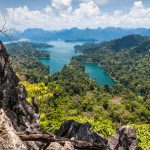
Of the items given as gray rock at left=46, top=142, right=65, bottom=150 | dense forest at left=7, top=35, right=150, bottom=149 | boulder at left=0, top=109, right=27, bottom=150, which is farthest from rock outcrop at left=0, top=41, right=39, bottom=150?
dense forest at left=7, top=35, right=150, bottom=149

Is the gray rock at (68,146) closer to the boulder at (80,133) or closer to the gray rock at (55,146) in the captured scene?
the gray rock at (55,146)

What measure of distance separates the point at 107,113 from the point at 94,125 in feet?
204

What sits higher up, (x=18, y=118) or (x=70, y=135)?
(x=18, y=118)

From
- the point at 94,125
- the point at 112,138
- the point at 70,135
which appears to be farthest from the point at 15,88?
the point at 94,125

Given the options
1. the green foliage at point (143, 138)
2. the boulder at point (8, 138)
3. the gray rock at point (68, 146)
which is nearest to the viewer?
the boulder at point (8, 138)

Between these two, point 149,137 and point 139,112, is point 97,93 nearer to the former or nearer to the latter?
point 139,112

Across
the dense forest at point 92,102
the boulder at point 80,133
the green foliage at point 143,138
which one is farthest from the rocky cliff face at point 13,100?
the dense forest at point 92,102

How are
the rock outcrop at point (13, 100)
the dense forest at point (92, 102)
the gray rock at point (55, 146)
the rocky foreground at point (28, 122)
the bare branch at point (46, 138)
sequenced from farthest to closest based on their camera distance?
the dense forest at point (92, 102) < the rock outcrop at point (13, 100) < the rocky foreground at point (28, 122) < the gray rock at point (55, 146) < the bare branch at point (46, 138)

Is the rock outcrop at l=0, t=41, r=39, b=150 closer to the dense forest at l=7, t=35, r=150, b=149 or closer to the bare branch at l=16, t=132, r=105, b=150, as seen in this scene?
the bare branch at l=16, t=132, r=105, b=150

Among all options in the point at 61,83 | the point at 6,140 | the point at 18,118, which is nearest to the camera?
the point at 6,140

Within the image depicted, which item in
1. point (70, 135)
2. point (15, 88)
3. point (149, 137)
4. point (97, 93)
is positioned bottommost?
point (97, 93)

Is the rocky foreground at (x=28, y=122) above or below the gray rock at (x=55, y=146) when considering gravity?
below

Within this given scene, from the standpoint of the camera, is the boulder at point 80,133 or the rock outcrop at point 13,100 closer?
the rock outcrop at point 13,100

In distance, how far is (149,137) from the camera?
27188mm
